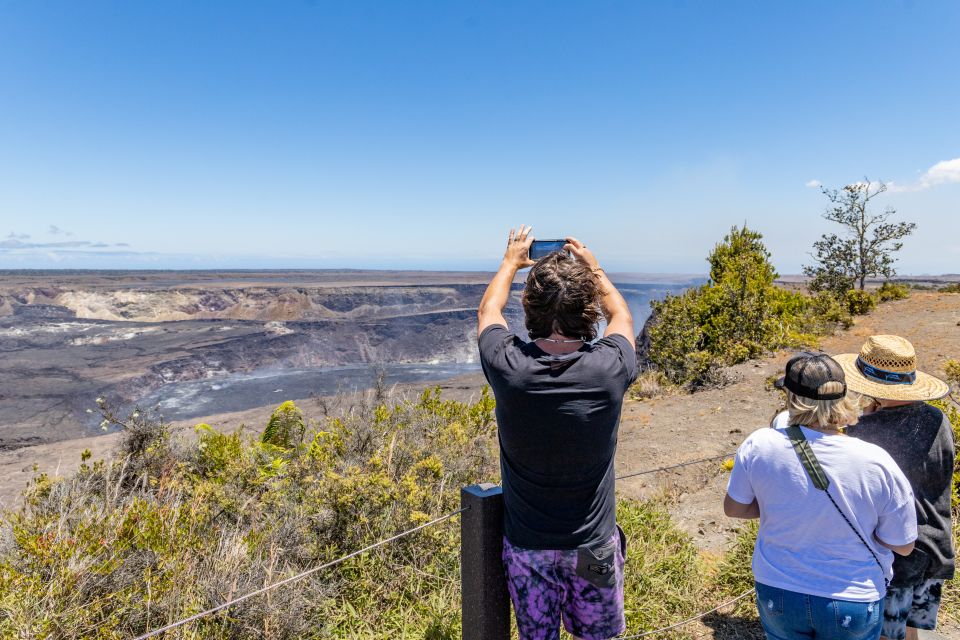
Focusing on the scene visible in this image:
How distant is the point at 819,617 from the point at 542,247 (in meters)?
1.41

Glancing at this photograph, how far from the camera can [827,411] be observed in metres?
1.58

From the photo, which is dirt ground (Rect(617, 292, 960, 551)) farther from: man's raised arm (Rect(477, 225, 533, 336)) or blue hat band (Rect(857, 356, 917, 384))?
man's raised arm (Rect(477, 225, 533, 336))

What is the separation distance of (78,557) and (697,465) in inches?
226

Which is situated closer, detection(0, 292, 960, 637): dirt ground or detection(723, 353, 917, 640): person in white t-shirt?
detection(723, 353, 917, 640): person in white t-shirt

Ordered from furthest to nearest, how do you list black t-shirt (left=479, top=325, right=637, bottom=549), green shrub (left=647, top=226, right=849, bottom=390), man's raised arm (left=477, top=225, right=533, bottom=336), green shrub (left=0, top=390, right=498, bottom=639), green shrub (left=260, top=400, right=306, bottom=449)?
green shrub (left=647, top=226, right=849, bottom=390) < green shrub (left=260, top=400, right=306, bottom=449) < green shrub (left=0, top=390, right=498, bottom=639) < man's raised arm (left=477, top=225, right=533, bottom=336) < black t-shirt (left=479, top=325, right=637, bottom=549)

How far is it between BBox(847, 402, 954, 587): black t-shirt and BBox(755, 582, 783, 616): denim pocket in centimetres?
74

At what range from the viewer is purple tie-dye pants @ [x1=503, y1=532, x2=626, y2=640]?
61.5 inches

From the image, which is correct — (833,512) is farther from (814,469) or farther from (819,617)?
(819,617)

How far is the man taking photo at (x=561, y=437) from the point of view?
138 centimetres

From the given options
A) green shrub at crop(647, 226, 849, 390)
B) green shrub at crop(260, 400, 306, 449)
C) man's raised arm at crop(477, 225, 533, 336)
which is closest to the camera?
man's raised arm at crop(477, 225, 533, 336)

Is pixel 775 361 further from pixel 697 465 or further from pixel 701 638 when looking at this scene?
pixel 701 638

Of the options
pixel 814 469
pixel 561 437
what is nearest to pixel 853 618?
pixel 814 469

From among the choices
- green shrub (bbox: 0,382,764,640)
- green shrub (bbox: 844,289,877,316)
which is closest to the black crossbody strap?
green shrub (bbox: 0,382,764,640)

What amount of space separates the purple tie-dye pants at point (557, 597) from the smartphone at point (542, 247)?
0.93 meters
